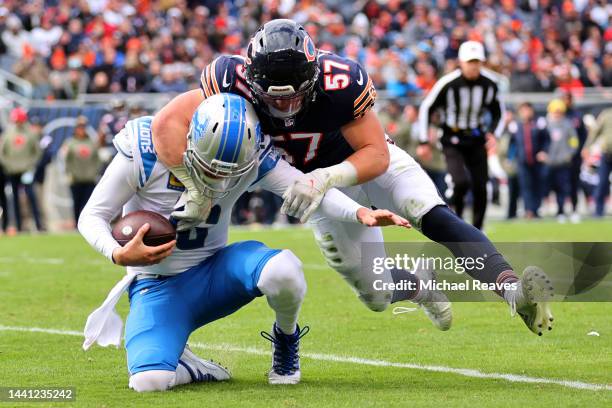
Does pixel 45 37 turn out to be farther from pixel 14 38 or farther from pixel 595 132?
pixel 595 132

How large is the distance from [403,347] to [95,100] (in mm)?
11834

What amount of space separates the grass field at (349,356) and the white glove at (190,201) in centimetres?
70

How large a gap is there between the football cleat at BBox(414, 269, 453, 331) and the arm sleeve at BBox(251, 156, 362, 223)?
42.3 inches

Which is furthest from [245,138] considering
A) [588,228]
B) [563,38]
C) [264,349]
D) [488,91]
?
[563,38]

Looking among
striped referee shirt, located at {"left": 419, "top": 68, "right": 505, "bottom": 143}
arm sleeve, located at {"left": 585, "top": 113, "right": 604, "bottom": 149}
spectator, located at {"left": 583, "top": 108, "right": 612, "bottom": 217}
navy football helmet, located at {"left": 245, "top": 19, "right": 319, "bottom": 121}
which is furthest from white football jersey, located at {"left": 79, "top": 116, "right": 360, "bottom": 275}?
arm sleeve, located at {"left": 585, "top": 113, "right": 604, "bottom": 149}

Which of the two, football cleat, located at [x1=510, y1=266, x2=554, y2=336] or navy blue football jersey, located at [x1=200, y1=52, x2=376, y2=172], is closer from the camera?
football cleat, located at [x1=510, y1=266, x2=554, y2=336]

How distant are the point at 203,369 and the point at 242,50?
1507 centimetres

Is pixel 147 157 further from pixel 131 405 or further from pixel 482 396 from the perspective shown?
pixel 482 396

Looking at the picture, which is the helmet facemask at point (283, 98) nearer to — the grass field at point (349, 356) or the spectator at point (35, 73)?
the grass field at point (349, 356)

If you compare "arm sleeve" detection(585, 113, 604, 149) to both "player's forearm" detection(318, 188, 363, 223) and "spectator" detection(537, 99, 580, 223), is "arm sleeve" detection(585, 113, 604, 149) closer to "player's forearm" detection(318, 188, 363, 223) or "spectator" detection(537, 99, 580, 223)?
"spectator" detection(537, 99, 580, 223)

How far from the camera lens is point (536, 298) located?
15.0ft

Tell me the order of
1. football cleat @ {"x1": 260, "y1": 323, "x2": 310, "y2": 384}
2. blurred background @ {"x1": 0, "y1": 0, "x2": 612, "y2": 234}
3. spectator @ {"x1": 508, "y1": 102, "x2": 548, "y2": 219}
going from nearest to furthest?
football cleat @ {"x1": 260, "y1": 323, "x2": 310, "y2": 384} → blurred background @ {"x1": 0, "y1": 0, "x2": 612, "y2": 234} → spectator @ {"x1": 508, "y1": 102, "x2": 548, "y2": 219}

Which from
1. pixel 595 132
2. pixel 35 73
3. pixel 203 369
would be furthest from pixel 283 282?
pixel 35 73

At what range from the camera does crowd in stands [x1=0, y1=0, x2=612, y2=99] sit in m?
17.5
